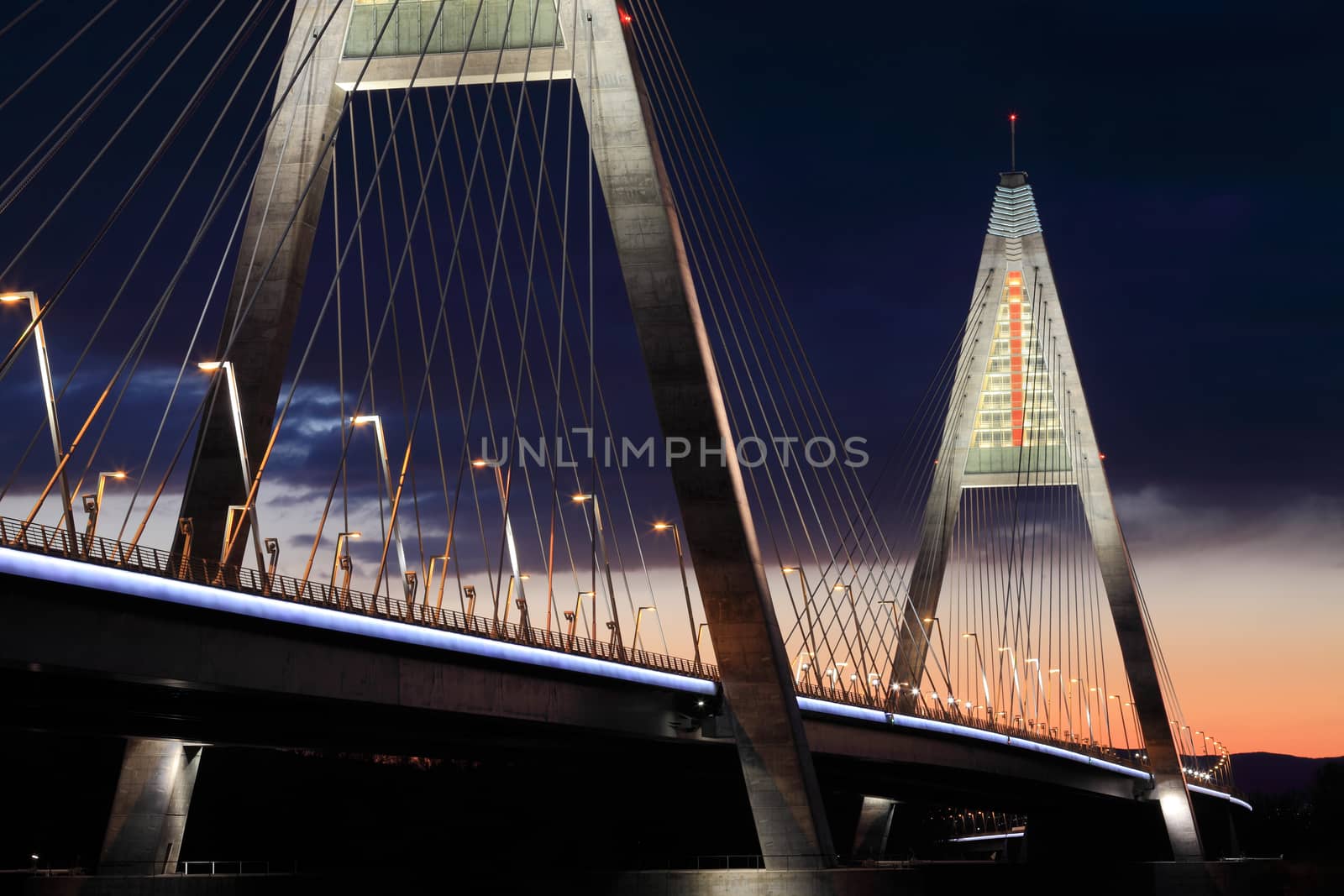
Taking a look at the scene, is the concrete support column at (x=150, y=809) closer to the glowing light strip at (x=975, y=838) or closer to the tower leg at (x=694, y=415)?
the tower leg at (x=694, y=415)

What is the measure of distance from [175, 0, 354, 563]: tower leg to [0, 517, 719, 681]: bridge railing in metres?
2.06

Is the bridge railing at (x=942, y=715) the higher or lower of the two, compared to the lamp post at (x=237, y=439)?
higher

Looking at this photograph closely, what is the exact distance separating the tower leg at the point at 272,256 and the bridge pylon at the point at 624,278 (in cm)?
4

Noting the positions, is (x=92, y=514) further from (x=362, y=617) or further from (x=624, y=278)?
(x=624, y=278)

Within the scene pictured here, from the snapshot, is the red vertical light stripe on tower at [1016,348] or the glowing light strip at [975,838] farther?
the glowing light strip at [975,838]

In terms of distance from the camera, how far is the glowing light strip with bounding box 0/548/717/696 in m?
23.5

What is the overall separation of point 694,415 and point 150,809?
1380 centimetres

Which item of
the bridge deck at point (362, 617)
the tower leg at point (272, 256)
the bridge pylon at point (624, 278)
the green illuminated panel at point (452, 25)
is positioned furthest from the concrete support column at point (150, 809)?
the green illuminated panel at point (452, 25)

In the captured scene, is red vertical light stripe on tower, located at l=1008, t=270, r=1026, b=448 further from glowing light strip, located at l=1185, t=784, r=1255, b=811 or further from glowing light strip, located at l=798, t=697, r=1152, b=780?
glowing light strip, located at l=1185, t=784, r=1255, b=811

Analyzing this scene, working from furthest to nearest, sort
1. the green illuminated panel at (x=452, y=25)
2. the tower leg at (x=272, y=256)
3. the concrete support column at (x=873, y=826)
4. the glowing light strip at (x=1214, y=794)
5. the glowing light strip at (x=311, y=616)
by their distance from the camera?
the glowing light strip at (x=1214, y=794)
the concrete support column at (x=873, y=826)
the green illuminated panel at (x=452, y=25)
the tower leg at (x=272, y=256)
the glowing light strip at (x=311, y=616)

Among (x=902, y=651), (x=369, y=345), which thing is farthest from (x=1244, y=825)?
(x=369, y=345)

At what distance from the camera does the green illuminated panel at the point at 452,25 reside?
1505 inches

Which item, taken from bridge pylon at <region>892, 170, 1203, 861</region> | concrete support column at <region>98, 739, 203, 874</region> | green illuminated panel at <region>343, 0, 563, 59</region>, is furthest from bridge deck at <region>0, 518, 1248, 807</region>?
bridge pylon at <region>892, 170, 1203, 861</region>

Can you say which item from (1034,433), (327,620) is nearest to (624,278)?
(327,620)
